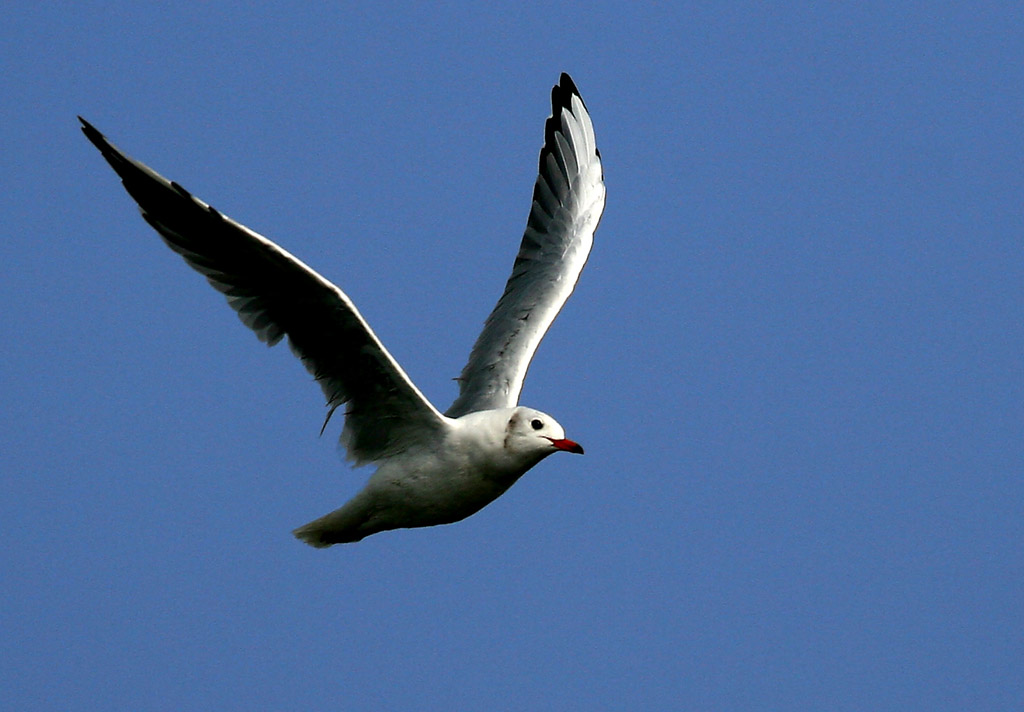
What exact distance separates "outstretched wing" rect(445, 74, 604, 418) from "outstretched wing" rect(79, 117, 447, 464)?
4.06 ft

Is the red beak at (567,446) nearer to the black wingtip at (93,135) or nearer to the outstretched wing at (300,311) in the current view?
the outstretched wing at (300,311)

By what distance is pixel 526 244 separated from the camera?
11922 mm

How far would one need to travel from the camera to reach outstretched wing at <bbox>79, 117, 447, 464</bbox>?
27.2 ft

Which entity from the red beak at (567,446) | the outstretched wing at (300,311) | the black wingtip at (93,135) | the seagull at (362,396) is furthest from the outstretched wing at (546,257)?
the black wingtip at (93,135)

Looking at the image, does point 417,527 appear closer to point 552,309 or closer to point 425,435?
point 425,435

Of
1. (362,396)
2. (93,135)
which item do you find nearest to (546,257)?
(362,396)

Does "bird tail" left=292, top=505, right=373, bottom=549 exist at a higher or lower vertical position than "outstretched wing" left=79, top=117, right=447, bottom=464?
lower

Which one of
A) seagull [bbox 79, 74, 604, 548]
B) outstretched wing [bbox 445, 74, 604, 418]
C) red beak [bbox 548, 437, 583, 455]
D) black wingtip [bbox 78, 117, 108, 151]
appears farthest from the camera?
outstretched wing [bbox 445, 74, 604, 418]

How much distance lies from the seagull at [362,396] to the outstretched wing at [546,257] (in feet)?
0.18

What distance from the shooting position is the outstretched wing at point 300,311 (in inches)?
327

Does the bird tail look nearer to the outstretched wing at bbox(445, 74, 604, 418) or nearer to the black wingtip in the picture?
the outstretched wing at bbox(445, 74, 604, 418)

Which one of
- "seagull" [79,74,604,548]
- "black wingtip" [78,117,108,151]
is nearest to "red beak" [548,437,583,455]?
"seagull" [79,74,604,548]

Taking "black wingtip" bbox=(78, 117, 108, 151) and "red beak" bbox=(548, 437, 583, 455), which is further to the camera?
"red beak" bbox=(548, 437, 583, 455)

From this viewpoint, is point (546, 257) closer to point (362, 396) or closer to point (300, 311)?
point (362, 396)
